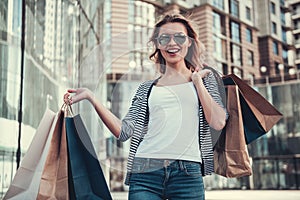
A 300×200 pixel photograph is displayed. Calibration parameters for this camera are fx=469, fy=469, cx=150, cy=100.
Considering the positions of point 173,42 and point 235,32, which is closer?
point 173,42

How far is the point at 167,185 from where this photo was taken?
73 centimetres

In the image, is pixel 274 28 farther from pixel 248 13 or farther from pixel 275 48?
pixel 248 13

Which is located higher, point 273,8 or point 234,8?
point 273,8

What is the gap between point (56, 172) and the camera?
864 millimetres

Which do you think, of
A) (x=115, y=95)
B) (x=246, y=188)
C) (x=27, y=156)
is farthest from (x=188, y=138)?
(x=246, y=188)

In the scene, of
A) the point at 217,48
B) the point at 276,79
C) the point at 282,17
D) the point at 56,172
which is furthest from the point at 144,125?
the point at 276,79

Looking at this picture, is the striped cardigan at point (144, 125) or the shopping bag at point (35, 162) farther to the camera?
the shopping bag at point (35, 162)

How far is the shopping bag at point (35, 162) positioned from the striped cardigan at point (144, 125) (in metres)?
0.25

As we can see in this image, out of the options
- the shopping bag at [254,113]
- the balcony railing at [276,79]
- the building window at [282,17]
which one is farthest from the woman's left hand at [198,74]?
the balcony railing at [276,79]

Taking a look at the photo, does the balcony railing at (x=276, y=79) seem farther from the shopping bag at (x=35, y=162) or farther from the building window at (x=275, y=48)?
the shopping bag at (x=35, y=162)

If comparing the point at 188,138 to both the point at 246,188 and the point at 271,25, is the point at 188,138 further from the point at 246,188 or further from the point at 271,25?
the point at 246,188

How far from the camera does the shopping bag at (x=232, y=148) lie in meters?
0.81

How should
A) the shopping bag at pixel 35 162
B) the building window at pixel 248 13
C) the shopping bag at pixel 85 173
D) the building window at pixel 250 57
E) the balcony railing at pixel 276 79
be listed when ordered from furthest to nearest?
1. the balcony railing at pixel 276 79
2. the building window at pixel 250 57
3. the building window at pixel 248 13
4. the shopping bag at pixel 35 162
5. the shopping bag at pixel 85 173

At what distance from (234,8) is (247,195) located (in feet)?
7.44
